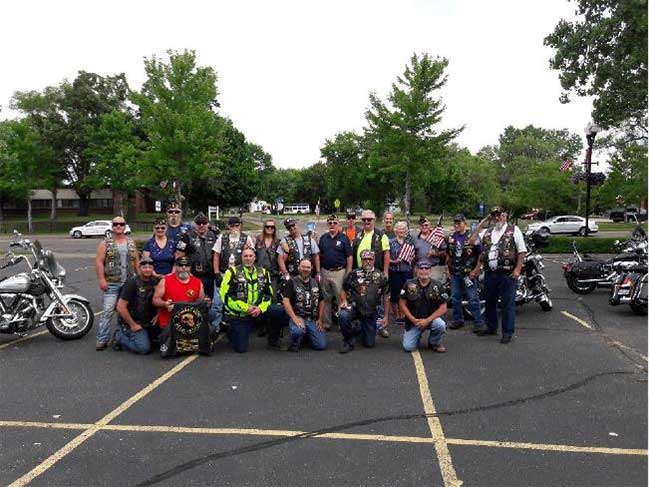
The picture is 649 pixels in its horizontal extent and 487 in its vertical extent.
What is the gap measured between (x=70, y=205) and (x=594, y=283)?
5936 centimetres

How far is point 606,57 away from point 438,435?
16.6 metres

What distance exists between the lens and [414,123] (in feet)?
103

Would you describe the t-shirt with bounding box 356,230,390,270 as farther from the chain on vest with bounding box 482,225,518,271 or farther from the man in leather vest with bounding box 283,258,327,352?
the chain on vest with bounding box 482,225,518,271

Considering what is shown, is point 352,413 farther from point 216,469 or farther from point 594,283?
point 594,283

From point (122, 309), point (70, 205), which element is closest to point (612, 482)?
point (122, 309)

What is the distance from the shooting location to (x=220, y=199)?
49.5 m

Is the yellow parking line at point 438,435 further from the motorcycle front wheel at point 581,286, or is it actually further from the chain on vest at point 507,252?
the motorcycle front wheel at point 581,286

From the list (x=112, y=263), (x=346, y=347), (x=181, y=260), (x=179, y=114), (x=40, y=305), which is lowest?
(x=346, y=347)

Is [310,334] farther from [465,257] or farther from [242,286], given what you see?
[465,257]

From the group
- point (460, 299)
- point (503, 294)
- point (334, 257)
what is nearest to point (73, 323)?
point (334, 257)

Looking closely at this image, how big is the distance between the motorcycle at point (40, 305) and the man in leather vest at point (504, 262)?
5651 millimetres

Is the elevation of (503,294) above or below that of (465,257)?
below

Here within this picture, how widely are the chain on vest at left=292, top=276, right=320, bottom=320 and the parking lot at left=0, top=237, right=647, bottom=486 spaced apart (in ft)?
1.77

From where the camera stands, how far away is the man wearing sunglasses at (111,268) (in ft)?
23.4
